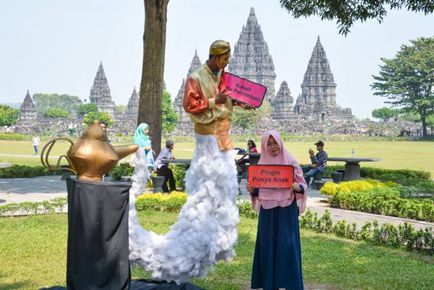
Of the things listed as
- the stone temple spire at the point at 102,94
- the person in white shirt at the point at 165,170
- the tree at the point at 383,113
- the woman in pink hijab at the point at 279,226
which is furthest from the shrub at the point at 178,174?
the tree at the point at 383,113

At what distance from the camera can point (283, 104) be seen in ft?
307

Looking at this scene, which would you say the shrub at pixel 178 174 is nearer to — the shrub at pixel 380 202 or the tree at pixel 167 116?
the shrub at pixel 380 202

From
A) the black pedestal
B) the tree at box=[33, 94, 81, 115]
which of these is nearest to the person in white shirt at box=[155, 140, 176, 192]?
the black pedestal

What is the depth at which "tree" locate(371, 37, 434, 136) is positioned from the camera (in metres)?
67.6

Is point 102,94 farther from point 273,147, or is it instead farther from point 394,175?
point 273,147

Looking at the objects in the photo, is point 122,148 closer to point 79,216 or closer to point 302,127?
point 79,216

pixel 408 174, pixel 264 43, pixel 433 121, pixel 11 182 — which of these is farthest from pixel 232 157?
pixel 264 43

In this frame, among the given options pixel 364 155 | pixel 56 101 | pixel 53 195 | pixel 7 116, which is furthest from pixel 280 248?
pixel 56 101

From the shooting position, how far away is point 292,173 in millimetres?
5578

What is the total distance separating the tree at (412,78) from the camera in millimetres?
67625

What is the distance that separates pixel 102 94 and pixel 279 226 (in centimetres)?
9721

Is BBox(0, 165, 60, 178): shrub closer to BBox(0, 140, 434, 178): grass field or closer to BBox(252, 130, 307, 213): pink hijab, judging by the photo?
BBox(0, 140, 434, 178): grass field

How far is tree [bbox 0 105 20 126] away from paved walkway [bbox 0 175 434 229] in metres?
76.7

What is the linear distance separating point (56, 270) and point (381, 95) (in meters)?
67.6
